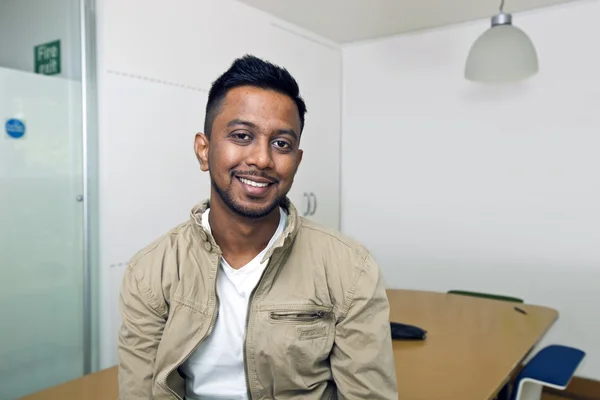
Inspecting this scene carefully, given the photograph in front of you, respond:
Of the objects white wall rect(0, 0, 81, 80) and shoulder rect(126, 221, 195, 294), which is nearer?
shoulder rect(126, 221, 195, 294)

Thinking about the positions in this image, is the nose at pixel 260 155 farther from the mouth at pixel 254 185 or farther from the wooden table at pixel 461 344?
the wooden table at pixel 461 344

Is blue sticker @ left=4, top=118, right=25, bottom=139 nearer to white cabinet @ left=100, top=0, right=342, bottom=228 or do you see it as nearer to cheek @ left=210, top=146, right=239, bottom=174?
white cabinet @ left=100, top=0, right=342, bottom=228

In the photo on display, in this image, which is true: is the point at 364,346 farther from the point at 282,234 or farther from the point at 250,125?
the point at 250,125

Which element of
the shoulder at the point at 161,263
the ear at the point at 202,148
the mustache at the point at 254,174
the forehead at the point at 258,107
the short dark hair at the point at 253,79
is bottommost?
the shoulder at the point at 161,263

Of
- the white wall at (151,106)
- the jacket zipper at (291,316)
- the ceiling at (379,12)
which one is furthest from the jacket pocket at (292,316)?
the ceiling at (379,12)

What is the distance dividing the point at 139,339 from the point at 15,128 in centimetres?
150

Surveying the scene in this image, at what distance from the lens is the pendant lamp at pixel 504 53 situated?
2227 mm

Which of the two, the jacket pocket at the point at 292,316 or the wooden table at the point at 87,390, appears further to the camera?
the wooden table at the point at 87,390

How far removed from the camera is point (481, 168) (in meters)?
3.62

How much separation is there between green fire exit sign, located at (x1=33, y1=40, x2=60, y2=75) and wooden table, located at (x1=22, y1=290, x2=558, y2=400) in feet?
5.18

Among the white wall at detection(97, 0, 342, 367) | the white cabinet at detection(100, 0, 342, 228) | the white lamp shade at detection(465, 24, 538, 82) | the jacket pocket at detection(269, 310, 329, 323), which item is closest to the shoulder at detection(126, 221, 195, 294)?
the jacket pocket at detection(269, 310, 329, 323)

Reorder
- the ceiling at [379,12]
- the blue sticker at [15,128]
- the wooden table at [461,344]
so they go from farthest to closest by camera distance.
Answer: the ceiling at [379,12] → the blue sticker at [15,128] → the wooden table at [461,344]

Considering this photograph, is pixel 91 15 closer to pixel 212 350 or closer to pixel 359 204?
pixel 212 350

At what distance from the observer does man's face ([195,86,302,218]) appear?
121 cm
